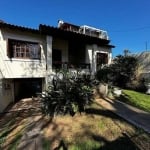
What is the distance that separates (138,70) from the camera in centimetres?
1562

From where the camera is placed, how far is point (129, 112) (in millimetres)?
9867

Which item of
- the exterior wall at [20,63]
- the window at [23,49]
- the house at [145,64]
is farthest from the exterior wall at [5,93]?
the house at [145,64]

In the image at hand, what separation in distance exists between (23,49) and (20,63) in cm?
105

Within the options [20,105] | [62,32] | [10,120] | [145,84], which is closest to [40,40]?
[62,32]

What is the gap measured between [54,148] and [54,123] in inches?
66.8

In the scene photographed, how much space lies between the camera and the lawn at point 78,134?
271 inches

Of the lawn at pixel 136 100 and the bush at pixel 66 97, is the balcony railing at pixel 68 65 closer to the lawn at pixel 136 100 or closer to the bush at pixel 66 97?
the lawn at pixel 136 100

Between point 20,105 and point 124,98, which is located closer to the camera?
point 124,98

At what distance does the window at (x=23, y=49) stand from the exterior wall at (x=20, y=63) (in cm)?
27

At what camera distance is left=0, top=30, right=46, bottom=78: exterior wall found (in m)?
12.8

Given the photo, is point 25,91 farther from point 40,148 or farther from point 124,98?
point 40,148

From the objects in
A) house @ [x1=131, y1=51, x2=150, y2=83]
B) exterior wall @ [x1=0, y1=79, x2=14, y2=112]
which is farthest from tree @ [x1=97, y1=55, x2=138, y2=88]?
exterior wall @ [x1=0, y1=79, x2=14, y2=112]

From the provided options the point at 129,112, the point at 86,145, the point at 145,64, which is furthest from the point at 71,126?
the point at 145,64

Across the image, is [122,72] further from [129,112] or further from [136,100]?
[129,112]
